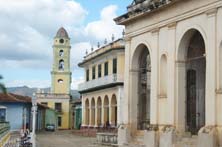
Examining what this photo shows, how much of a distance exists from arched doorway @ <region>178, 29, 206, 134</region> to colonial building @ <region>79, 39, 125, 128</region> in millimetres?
18319

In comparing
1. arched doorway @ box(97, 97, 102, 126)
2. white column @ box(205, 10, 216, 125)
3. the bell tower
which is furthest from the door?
the bell tower

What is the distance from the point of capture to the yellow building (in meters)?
83.9

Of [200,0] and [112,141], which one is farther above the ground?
[200,0]

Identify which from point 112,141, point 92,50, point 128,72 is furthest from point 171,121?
point 92,50

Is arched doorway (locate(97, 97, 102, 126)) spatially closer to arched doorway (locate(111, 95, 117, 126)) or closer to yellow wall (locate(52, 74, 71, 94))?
arched doorway (locate(111, 95, 117, 126))

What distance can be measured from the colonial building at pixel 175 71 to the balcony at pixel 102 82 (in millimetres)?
16848

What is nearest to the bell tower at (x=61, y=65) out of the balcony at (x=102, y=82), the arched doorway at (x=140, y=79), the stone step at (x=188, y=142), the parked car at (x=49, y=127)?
the parked car at (x=49, y=127)

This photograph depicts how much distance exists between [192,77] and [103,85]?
23008 mm

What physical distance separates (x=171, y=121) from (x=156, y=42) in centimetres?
380

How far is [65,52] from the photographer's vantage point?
275 ft

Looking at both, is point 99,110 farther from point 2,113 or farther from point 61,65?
point 61,65

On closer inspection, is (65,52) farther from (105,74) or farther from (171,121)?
(171,121)

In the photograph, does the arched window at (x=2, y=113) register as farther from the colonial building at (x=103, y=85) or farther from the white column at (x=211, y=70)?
the white column at (x=211, y=70)

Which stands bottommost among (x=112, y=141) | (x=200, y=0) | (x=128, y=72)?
(x=112, y=141)
